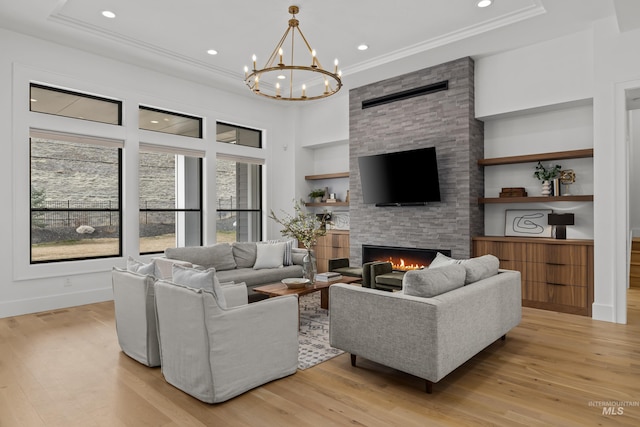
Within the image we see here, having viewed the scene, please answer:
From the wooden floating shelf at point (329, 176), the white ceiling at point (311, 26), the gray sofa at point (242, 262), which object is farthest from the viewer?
the wooden floating shelf at point (329, 176)

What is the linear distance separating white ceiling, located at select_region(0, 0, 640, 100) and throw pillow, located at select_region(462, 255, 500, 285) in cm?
269

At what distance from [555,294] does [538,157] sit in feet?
5.60

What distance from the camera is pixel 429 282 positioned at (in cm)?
276

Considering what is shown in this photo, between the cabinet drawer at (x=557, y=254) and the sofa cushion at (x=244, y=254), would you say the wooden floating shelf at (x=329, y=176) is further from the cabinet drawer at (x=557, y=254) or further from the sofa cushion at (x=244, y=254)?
the cabinet drawer at (x=557, y=254)

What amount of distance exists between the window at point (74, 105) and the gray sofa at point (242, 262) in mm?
2185

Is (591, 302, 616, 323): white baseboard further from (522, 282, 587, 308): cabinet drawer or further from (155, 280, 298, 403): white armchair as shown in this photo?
(155, 280, 298, 403): white armchair

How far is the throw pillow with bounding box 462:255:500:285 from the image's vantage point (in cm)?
326

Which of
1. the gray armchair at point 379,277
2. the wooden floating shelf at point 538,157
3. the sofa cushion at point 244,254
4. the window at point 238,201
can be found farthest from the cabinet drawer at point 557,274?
the window at point 238,201

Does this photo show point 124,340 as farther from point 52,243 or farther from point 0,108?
point 0,108

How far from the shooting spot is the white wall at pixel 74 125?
469cm

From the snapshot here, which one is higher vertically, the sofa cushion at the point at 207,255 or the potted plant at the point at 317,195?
the potted plant at the point at 317,195

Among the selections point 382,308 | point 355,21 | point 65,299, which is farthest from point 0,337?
point 355,21

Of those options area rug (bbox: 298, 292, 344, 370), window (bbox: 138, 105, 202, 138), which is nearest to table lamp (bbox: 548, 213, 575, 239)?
area rug (bbox: 298, 292, 344, 370)

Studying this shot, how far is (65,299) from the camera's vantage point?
201 inches
